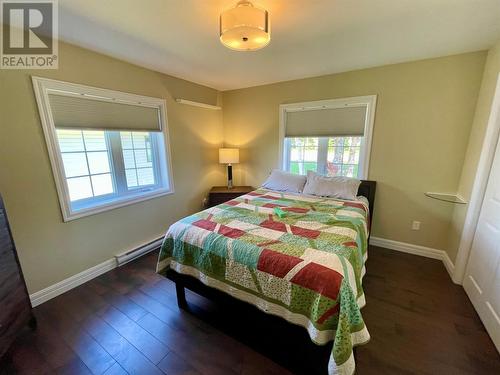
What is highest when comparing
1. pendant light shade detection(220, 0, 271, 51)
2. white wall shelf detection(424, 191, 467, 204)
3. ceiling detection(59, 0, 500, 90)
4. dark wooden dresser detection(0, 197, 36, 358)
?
ceiling detection(59, 0, 500, 90)

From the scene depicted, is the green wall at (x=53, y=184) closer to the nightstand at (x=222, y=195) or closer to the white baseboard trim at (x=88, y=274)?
the white baseboard trim at (x=88, y=274)

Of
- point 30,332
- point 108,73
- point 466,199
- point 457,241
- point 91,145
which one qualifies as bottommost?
point 30,332

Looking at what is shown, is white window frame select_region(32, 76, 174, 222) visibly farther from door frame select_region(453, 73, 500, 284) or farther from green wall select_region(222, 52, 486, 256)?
door frame select_region(453, 73, 500, 284)

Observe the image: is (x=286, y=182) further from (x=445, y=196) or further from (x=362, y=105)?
(x=445, y=196)

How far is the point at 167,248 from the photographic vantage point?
176cm

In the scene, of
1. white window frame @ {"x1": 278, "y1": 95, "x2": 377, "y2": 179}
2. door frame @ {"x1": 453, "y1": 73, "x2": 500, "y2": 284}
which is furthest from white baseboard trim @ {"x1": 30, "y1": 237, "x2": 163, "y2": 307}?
door frame @ {"x1": 453, "y1": 73, "x2": 500, "y2": 284}

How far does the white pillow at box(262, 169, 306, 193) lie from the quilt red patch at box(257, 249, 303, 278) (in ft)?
5.24

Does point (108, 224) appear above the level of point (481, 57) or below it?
below

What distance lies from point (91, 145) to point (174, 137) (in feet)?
3.26

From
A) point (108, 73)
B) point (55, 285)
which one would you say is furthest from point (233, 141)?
point (55, 285)

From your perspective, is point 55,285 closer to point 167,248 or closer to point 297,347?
point 167,248

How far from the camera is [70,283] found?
6.72ft

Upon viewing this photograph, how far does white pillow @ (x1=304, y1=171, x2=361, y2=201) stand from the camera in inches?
99.5

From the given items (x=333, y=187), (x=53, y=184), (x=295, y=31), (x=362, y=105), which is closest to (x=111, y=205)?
(x=53, y=184)
